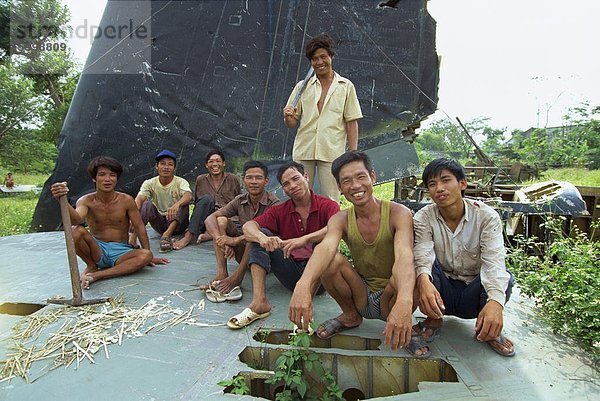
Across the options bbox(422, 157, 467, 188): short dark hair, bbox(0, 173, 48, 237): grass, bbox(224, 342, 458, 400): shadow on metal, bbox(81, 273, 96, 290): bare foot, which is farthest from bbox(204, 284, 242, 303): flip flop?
bbox(0, 173, 48, 237): grass

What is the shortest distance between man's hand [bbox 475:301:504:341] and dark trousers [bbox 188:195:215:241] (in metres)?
2.91

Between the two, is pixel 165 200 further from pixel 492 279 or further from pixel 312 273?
pixel 492 279

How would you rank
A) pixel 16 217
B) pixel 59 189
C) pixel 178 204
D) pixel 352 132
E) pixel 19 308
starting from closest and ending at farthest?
pixel 59 189 < pixel 19 308 < pixel 352 132 < pixel 178 204 < pixel 16 217

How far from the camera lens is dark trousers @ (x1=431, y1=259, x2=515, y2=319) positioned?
7.00 feet

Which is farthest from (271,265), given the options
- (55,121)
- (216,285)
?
(55,121)

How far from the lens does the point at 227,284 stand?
2.85 m

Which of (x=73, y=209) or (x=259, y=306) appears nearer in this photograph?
(x=259, y=306)

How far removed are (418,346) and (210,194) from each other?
2911 mm

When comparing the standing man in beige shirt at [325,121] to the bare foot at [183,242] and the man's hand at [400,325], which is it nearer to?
the bare foot at [183,242]

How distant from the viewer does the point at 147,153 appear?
573cm

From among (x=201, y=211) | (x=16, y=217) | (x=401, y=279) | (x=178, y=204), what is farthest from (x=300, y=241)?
(x=16, y=217)

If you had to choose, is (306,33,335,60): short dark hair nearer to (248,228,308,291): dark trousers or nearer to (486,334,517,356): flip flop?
(248,228,308,291): dark trousers

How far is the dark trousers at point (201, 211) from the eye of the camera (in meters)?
4.12

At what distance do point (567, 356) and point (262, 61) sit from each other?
5.15m
